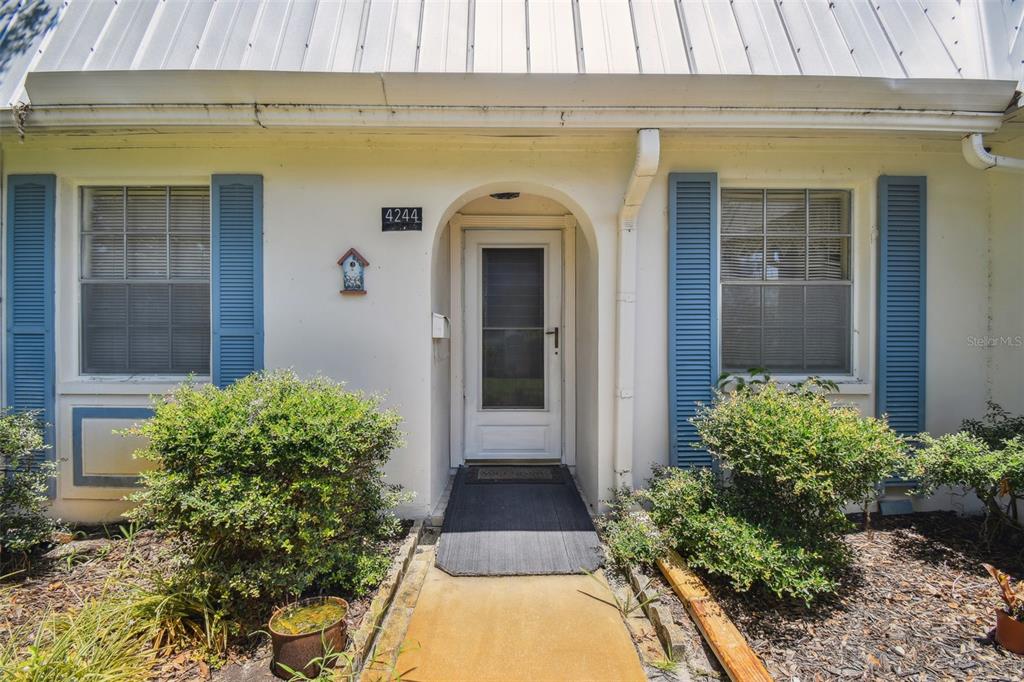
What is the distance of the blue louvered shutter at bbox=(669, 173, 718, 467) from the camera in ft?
11.2

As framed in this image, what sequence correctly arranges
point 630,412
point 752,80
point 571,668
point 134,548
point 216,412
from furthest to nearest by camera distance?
point 630,412, point 134,548, point 752,80, point 216,412, point 571,668

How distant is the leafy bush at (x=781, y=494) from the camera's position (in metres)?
2.38

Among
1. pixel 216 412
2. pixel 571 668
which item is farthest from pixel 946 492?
pixel 216 412

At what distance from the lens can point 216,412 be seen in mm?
2416

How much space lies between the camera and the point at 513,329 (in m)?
4.55

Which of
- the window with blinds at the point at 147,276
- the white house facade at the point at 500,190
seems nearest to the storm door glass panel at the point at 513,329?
the white house facade at the point at 500,190

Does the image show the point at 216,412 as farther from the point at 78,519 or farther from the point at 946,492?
the point at 946,492

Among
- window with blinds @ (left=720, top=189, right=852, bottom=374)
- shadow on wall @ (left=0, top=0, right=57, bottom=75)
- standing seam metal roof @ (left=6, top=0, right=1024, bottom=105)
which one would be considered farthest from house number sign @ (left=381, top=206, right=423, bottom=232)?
shadow on wall @ (left=0, top=0, right=57, bottom=75)

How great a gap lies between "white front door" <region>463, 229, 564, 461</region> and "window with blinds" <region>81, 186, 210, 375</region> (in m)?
2.15

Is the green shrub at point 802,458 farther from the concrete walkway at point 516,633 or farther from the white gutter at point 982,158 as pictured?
the white gutter at point 982,158

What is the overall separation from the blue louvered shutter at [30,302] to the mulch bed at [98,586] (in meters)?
0.90

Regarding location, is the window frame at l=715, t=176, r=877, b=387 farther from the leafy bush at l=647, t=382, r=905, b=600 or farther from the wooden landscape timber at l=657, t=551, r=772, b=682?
the wooden landscape timber at l=657, t=551, r=772, b=682

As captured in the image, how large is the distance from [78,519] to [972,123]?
6.63 metres
